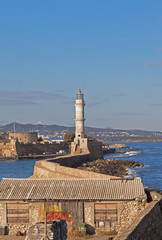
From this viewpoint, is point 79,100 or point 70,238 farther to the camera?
point 79,100

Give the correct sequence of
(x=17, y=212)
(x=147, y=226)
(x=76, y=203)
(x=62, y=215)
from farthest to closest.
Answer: (x=17, y=212) → (x=76, y=203) → (x=62, y=215) → (x=147, y=226)

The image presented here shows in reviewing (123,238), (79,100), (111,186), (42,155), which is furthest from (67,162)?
(42,155)

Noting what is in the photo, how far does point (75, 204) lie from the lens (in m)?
15.3

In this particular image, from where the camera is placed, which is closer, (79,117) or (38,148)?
(79,117)

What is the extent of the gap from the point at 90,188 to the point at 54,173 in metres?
10.1

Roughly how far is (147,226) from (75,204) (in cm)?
422

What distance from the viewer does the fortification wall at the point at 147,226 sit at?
374 inches

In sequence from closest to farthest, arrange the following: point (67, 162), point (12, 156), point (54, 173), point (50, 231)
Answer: point (50, 231)
point (54, 173)
point (67, 162)
point (12, 156)

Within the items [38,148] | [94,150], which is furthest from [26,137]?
[94,150]

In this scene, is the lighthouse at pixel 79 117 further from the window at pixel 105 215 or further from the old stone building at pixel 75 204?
the window at pixel 105 215

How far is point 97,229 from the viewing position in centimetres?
1527

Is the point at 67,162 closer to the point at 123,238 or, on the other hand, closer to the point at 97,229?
the point at 97,229

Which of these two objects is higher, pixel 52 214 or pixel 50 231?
pixel 50 231

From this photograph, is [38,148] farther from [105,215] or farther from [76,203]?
[105,215]
